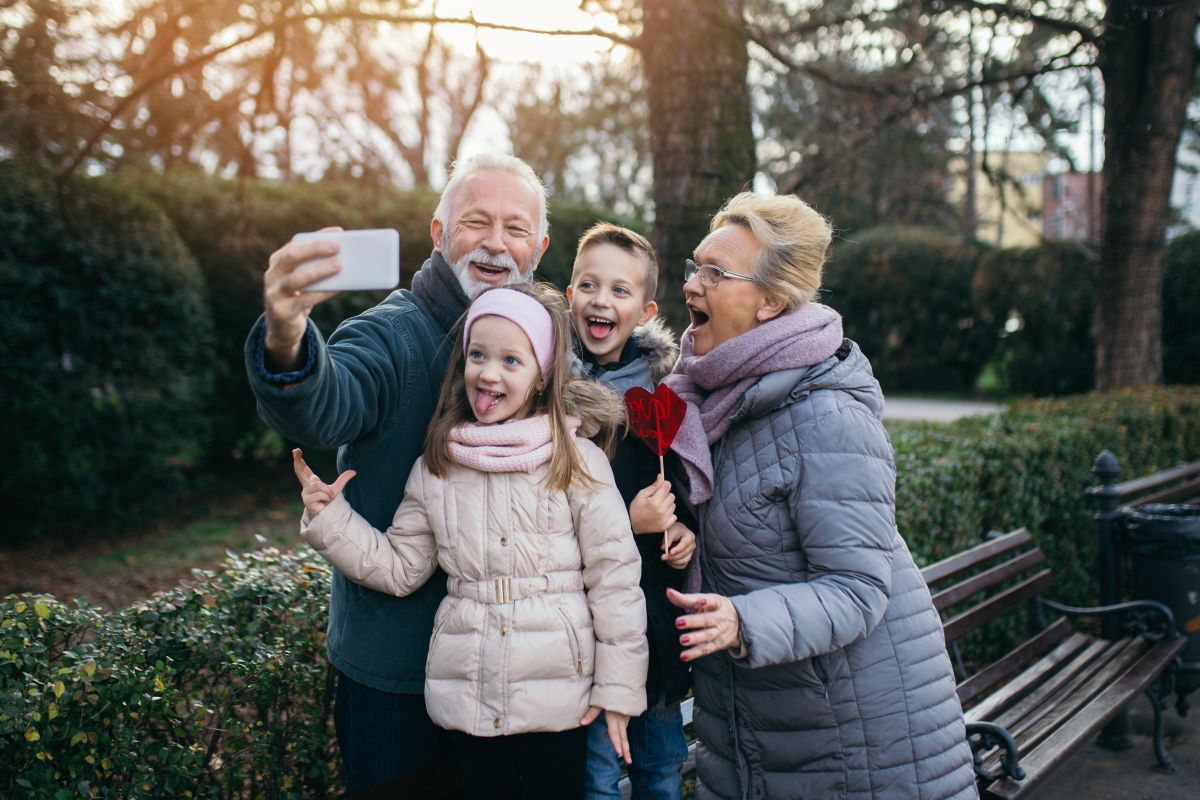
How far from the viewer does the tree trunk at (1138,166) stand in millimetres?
8273

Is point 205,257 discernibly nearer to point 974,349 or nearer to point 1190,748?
point 1190,748

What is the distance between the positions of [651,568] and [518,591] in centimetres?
42

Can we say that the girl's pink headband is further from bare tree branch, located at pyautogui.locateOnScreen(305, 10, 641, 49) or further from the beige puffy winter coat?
bare tree branch, located at pyautogui.locateOnScreen(305, 10, 641, 49)

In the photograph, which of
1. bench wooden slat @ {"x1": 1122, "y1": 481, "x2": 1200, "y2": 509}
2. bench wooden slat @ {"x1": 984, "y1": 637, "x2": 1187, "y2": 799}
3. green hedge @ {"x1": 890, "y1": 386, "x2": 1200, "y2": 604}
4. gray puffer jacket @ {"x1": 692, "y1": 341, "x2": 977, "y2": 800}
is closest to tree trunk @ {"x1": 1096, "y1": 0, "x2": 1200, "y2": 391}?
green hedge @ {"x1": 890, "y1": 386, "x2": 1200, "y2": 604}

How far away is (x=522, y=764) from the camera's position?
2.05 metres

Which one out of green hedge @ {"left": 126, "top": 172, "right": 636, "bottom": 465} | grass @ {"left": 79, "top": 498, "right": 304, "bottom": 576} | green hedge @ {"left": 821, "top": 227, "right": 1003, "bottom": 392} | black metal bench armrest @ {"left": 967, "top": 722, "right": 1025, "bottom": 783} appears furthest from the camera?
green hedge @ {"left": 821, "top": 227, "right": 1003, "bottom": 392}

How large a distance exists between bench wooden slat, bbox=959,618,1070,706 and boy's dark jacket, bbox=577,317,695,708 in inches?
66.4

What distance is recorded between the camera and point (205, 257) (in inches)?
361

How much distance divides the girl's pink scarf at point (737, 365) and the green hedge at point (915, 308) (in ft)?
61.1

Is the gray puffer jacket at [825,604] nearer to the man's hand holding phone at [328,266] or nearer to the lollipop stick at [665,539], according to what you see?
the lollipop stick at [665,539]

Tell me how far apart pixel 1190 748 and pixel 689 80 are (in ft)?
14.0

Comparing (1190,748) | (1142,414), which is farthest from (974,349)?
(1190,748)

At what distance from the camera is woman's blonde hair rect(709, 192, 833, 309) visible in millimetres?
2264

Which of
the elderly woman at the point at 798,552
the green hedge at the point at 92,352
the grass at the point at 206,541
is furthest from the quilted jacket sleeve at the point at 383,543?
the green hedge at the point at 92,352
